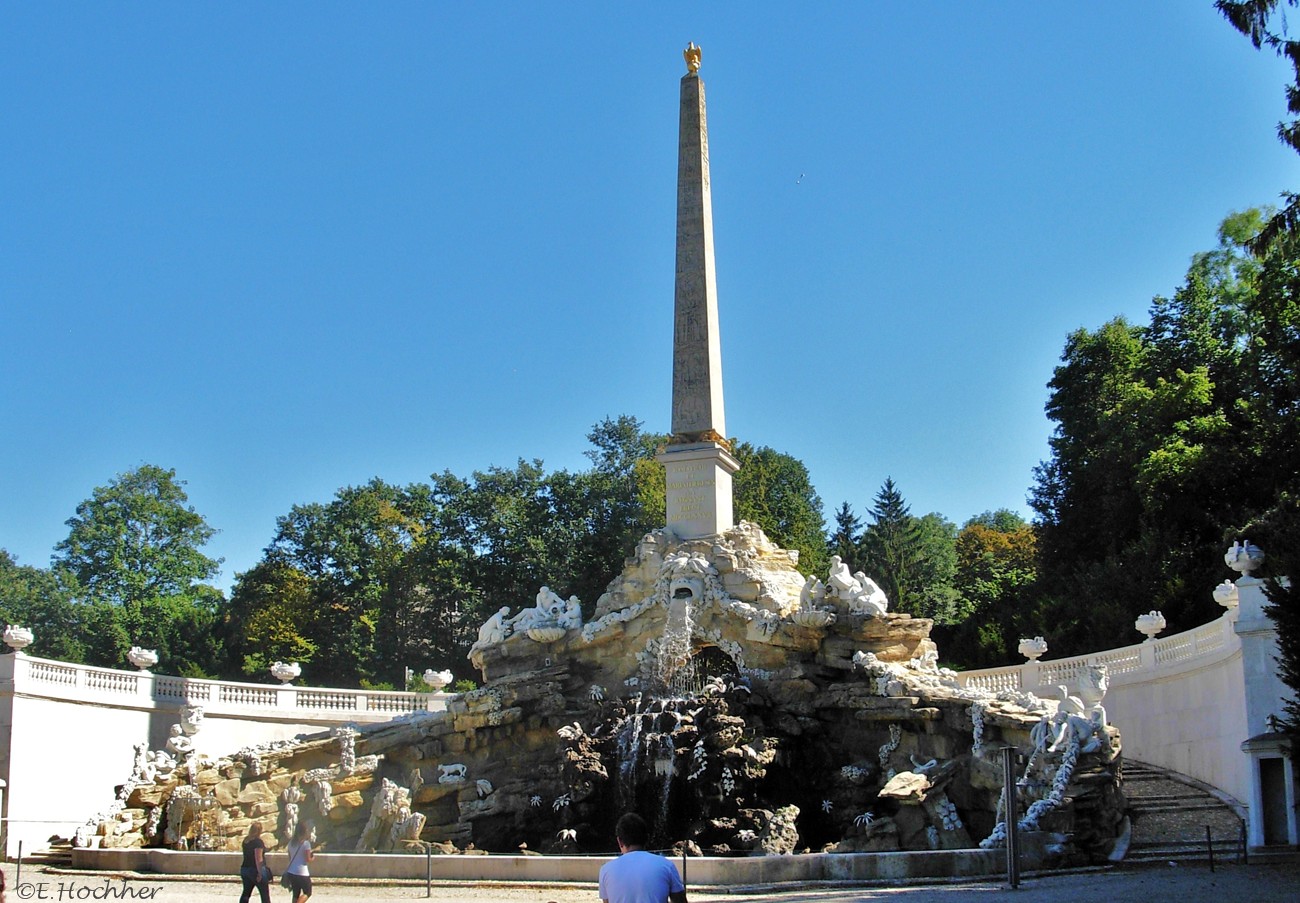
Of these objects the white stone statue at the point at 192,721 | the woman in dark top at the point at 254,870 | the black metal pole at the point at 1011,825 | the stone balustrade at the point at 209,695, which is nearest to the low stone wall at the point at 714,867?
the black metal pole at the point at 1011,825

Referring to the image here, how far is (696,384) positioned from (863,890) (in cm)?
1485

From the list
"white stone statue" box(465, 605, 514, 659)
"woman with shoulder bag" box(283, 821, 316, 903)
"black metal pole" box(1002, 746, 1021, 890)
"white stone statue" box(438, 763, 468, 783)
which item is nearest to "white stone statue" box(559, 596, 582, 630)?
"white stone statue" box(465, 605, 514, 659)

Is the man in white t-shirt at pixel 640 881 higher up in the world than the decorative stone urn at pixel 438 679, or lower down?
lower down

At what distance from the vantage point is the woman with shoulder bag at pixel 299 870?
517 inches

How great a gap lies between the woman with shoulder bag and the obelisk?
52.5ft

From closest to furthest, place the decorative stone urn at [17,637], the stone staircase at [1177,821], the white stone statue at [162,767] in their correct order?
the stone staircase at [1177,821] < the decorative stone urn at [17,637] < the white stone statue at [162,767]

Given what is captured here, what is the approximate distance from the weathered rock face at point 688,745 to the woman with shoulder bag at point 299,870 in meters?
8.73

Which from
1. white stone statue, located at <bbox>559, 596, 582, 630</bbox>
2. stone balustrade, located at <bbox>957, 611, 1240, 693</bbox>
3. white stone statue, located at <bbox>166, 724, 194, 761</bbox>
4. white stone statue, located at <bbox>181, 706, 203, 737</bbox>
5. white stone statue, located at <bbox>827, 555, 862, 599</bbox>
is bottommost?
white stone statue, located at <bbox>166, 724, 194, 761</bbox>

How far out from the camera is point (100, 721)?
27.1m

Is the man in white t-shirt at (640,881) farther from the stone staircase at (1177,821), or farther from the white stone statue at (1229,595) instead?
the white stone statue at (1229,595)

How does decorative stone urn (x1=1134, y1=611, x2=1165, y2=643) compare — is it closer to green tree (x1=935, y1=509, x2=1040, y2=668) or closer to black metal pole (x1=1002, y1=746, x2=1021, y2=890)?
green tree (x1=935, y1=509, x2=1040, y2=668)

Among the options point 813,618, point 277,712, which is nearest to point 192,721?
point 277,712

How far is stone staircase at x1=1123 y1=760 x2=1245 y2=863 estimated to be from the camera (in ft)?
63.6

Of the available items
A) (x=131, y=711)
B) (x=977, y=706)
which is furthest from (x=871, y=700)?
(x=131, y=711)
